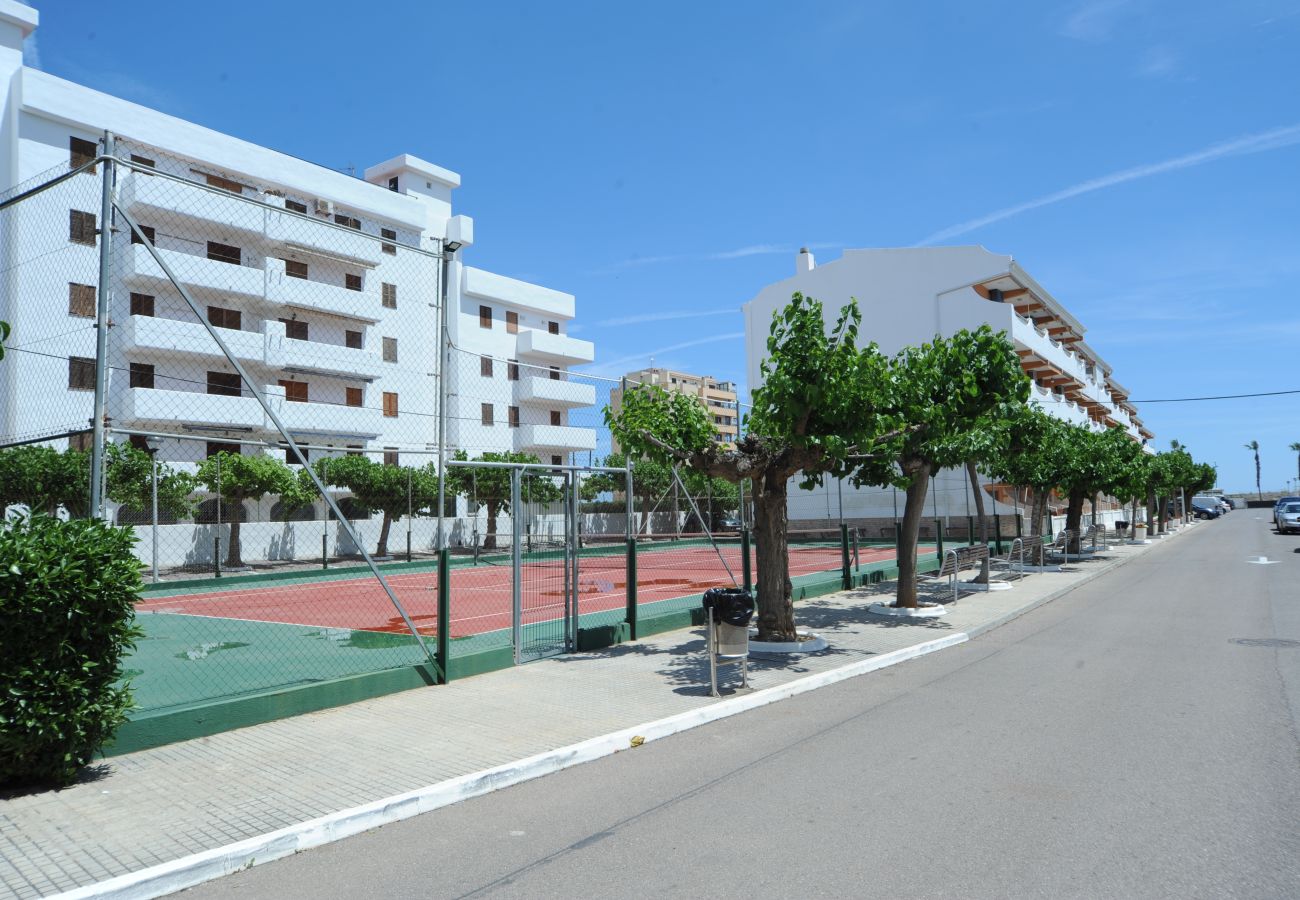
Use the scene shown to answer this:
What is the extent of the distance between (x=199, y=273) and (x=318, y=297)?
5572 millimetres

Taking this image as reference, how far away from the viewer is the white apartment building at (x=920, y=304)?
47906 millimetres

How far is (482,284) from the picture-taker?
5306cm

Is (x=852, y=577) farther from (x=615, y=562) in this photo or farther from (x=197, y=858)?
(x=197, y=858)

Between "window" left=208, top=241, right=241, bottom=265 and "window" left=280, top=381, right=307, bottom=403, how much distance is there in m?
5.64

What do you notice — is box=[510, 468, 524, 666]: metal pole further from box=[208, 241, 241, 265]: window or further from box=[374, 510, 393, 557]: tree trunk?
box=[208, 241, 241, 265]: window

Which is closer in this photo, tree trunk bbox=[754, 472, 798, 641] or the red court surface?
tree trunk bbox=[754, 472, 798, 641]

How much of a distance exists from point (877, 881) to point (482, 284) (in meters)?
51.4

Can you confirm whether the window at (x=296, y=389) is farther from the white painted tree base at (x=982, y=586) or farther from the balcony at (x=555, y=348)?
the white painted tree base at (x=982, y=586)

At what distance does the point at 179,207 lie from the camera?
104 ft

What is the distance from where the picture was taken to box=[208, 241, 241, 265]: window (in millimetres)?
38562

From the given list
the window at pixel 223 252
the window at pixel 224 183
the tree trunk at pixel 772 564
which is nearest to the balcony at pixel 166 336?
the window at pixel 223 252

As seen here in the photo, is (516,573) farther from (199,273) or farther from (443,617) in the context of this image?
(199,273)

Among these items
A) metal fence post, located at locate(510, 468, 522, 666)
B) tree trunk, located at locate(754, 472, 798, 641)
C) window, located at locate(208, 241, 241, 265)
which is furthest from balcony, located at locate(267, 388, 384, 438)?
tree trunk, located at locate(754, 472, 798, 641)

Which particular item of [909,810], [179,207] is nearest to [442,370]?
[909,810]
